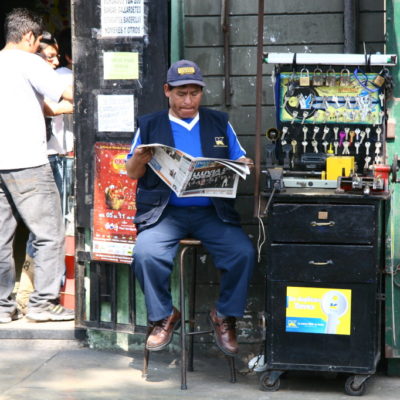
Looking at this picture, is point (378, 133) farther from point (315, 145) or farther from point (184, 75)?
point (184, 75)

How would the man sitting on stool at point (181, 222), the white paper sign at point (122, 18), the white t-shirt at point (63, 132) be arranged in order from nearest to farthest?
1. the man sitting on stool at point (181, 222)
2. the white paper sign at point (122, 18)
3. the white t-shirt at point (63, 132)

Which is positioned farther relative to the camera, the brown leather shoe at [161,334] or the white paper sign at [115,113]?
the white paper sign at [115,113]

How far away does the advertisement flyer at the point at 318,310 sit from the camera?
17.7 feet

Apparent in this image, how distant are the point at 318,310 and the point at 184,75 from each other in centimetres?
150

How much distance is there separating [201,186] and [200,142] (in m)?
0.31

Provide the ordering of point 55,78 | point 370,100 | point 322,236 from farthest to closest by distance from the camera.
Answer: point 55,78, point 370,100, point 322,236

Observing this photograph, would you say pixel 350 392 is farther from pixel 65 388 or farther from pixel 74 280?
pixel 74 280

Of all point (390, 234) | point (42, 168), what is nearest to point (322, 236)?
point (390, 234)

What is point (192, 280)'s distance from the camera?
237 inches

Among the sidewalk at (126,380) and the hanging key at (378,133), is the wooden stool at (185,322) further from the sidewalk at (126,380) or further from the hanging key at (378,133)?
the hanging key at (378,133)

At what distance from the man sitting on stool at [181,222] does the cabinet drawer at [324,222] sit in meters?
0.31

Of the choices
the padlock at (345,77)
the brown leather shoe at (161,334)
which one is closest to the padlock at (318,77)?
the padlock at (345,77)

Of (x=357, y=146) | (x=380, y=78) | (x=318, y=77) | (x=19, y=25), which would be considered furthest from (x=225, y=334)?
(x=19, y=25)

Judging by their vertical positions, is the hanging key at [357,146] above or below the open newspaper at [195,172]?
above
